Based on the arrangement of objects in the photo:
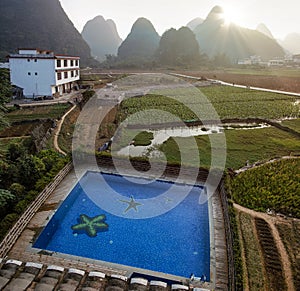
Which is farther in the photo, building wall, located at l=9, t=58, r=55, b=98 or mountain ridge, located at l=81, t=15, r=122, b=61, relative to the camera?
mountain ridge, located at l=81, t=15, r=122, b=61

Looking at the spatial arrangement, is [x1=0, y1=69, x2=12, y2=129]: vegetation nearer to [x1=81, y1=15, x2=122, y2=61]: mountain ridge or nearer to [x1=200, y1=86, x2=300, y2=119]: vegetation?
[x1=200, y1=86, x2=300, y2=119]: vegetation

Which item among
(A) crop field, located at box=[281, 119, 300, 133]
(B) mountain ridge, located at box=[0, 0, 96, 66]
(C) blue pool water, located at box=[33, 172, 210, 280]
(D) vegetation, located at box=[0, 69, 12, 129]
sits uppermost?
(B) mountain ridge, located at box=[0, 0, 96, 66]

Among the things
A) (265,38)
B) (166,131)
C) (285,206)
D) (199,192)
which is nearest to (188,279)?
(199,192)

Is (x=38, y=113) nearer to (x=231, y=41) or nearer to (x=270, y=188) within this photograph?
(x=270, y=188)

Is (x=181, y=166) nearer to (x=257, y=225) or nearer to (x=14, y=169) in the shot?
(x=257, y=225)

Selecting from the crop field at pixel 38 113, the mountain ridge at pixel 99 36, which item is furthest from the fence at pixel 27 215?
the mountain ridge at pixel 99 36

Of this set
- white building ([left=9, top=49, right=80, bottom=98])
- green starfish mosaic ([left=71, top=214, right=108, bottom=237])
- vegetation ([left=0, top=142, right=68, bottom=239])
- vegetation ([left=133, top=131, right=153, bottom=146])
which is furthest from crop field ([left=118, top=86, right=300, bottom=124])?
green starfish mosaic ([left=71, top=214, right=108, bottom=237])

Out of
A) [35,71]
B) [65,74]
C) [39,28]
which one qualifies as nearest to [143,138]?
[35,71]
